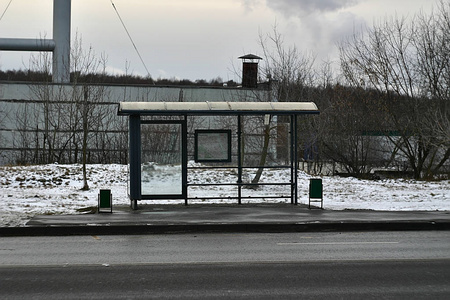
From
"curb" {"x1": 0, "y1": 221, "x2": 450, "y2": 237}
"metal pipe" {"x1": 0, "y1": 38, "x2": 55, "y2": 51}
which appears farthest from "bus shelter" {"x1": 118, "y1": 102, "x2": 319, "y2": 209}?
"metal pipe" {"x1": 0, "y1": 38, "x2": 55, "y2": 51}

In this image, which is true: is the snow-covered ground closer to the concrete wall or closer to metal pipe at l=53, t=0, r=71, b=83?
the concrete wall

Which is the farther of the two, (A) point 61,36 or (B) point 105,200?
(A) point 61,36

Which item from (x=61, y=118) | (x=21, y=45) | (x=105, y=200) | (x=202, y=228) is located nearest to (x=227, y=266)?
(x=202, y=228)

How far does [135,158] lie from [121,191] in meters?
7.01

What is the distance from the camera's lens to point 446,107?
25.6 m

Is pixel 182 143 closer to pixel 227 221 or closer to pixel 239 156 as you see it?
pixel 239 156

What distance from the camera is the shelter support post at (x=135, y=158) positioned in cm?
1586

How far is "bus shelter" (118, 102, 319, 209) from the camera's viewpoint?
1589 cm

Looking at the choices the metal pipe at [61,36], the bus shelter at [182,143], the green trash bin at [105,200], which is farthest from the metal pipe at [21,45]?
the green trash bin at [105,200]

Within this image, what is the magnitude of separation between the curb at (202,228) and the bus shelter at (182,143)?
10.1 feet

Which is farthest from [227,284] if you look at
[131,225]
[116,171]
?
[116,171]

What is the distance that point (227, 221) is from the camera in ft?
43.9

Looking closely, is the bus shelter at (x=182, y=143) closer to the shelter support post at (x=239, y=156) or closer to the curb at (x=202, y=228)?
the shelter support post at (x=239, y=156)

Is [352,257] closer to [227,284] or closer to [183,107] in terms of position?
[227,284]
